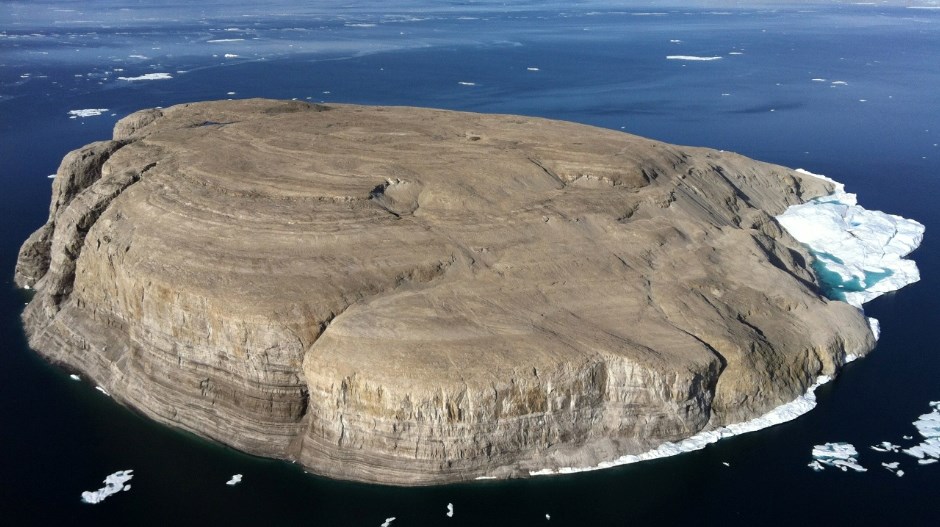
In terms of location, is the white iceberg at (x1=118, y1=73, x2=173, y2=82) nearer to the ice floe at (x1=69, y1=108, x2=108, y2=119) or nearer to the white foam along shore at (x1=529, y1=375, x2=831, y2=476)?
the ice floe at (x1=69, y1=108, x2=108, y2=119)

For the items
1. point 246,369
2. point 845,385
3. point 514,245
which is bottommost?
point 845,385

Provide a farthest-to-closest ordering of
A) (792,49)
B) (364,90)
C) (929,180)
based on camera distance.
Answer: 1. (792,49)
2. (364,90)
3. (929,180)

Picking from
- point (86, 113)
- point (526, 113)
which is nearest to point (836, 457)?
point (526, 113)

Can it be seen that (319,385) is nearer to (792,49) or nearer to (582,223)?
(582,223)

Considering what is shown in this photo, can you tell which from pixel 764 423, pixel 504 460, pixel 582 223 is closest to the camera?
pixel 504 460

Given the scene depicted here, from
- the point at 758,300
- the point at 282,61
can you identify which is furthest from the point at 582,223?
the point at 282,61

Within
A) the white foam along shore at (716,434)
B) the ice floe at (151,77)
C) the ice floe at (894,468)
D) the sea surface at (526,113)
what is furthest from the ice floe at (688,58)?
the ice floe at (894,468)
